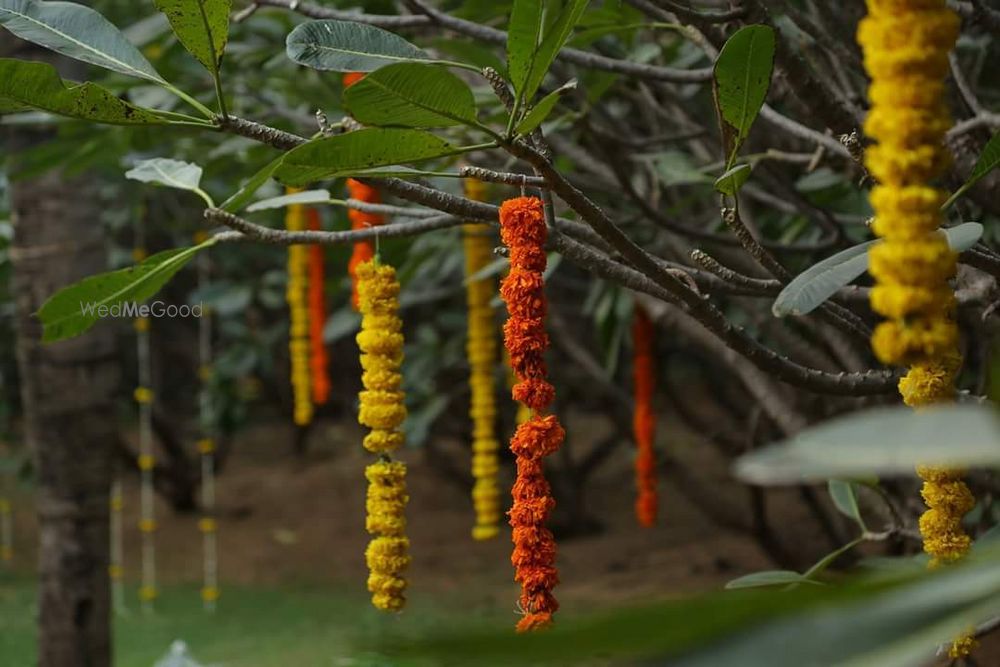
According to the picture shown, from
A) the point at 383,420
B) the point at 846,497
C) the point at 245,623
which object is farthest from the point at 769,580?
the point at 245,623

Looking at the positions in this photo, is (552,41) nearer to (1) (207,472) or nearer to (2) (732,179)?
(2) (732,179)

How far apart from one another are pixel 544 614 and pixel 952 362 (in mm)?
249

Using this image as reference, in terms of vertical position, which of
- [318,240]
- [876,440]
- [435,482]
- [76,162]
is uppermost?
[76,162]

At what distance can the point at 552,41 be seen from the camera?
0.66 m

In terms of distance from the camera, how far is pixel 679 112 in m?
1.53

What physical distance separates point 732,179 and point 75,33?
44 centimetres

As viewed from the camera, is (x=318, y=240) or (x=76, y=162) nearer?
(x=318, y=240)

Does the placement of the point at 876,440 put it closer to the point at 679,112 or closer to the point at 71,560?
the point at 679,112

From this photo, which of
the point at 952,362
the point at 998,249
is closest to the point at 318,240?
the point at 952,362

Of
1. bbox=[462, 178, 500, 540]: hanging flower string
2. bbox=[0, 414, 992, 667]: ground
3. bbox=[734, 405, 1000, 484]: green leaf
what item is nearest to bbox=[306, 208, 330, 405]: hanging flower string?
bbox=[462, 178, 500, 540]: hanging flower string

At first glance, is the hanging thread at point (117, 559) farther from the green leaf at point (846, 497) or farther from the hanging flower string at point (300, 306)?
the green leaf at point (846, 497)

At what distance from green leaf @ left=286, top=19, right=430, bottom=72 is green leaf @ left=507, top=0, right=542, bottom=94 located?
122 mm

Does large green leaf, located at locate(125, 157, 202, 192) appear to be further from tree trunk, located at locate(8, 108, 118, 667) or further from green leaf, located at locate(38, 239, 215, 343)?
tree trunk, located at locate(8, 108, 118, 667)

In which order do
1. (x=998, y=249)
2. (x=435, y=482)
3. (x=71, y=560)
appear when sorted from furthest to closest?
(x=435, y=482) < (x=71, y=560) < (x=998, y=249)
